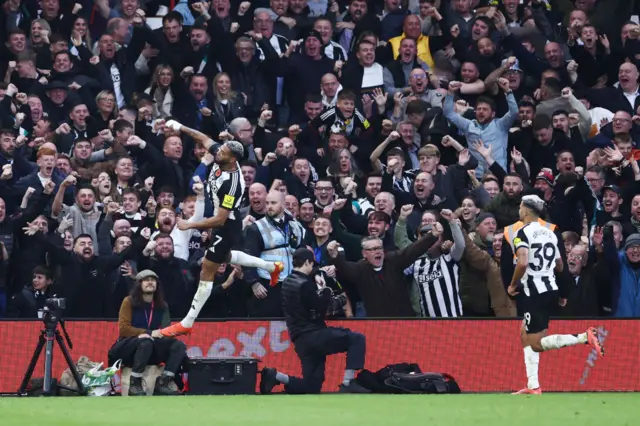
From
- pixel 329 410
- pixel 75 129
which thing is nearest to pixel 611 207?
pixel 329 410

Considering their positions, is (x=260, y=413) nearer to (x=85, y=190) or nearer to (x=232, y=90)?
(x=85, y=190)

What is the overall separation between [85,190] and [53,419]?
657 cm

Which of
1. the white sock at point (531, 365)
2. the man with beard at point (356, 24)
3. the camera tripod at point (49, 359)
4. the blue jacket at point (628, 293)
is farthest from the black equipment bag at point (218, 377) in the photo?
the man with beard at point (356, 24)

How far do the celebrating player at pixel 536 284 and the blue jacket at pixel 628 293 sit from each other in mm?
2764

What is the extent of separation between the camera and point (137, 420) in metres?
13.0

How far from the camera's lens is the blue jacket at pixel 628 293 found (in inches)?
752

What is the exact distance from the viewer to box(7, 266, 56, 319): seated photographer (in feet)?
60.1

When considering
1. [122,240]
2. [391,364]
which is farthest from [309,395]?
[122,240]

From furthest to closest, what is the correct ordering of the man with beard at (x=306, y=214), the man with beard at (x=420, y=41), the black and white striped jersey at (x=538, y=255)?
the man with beard at (x=420, y=41) < the man with beard at (x=306, y=214) < the black and white striped jersey at (x=538, y=255)

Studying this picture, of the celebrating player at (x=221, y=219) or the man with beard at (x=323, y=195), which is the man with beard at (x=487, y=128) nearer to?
the man with beard at (x=323, y=195)

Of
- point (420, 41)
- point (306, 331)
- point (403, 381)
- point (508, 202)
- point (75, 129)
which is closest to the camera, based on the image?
point (306, 331)

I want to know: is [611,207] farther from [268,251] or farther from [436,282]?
[268,251]

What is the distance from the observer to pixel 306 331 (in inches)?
→ 685

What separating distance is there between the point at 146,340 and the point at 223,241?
1.51 m
